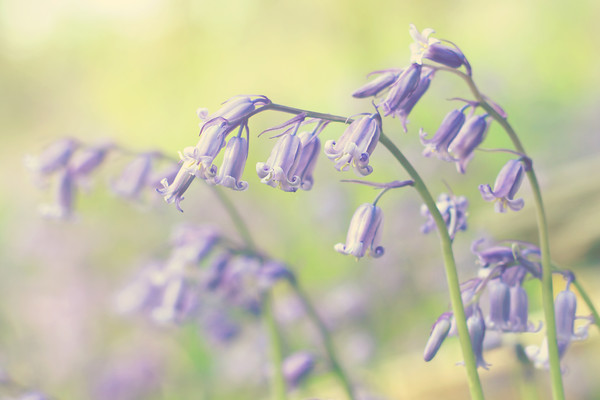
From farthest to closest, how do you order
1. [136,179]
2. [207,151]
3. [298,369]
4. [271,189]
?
1. [271,189]
2. [136,179]
3. [298,369]
4. [207,151]

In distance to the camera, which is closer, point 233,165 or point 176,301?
point 233,165

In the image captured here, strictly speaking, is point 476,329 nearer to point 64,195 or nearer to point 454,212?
point 454,212

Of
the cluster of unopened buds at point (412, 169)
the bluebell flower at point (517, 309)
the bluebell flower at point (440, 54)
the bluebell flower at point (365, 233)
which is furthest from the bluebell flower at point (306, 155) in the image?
the bluebell flower at point (517, 309)

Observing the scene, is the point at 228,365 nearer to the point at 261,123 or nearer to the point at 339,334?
the point at 339,334

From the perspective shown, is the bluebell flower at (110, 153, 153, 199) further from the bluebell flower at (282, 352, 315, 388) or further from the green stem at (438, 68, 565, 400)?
the green stem at (438, 68, 565, 400)

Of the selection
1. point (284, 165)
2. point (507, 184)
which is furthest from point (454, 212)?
point (284, 165)

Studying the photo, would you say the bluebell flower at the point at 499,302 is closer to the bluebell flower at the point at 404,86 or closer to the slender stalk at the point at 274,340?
the bluebell flower at the point at 404,86

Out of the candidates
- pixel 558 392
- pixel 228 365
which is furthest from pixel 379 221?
pixel 228 365

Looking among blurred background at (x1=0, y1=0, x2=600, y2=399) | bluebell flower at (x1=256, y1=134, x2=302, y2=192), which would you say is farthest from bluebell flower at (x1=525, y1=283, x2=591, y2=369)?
bluebell flower at (x1=256, y1=134, x2=302, y2=192)
